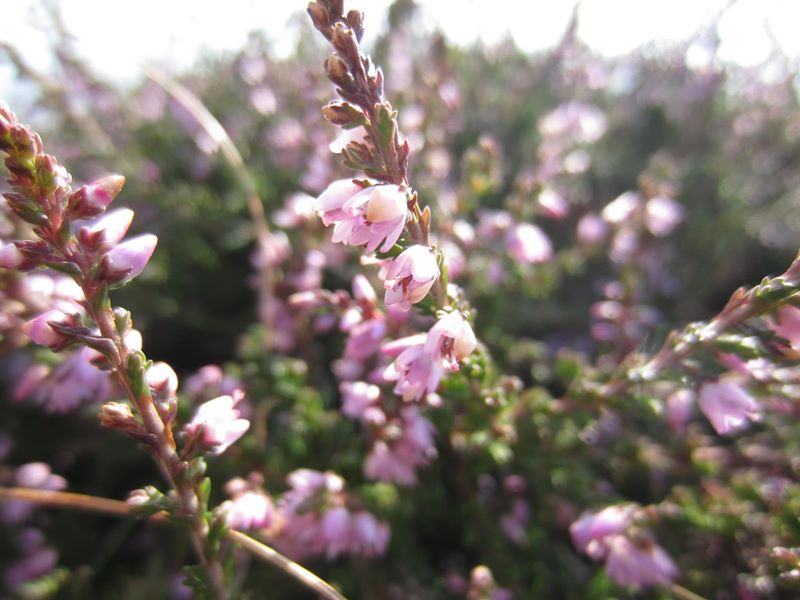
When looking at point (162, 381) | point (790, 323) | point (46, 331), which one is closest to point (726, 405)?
point (790, 323)

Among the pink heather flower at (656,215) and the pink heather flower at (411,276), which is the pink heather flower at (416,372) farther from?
the pink heather flower at (656,215)

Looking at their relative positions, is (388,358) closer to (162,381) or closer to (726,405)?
(162,381)

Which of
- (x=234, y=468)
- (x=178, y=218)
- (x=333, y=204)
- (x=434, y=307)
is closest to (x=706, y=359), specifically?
(x=434, y=307)

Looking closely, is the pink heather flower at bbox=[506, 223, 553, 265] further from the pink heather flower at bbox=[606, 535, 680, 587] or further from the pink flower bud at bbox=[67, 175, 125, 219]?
the pink flower bud at bbox=[67, 175, 125, 219]

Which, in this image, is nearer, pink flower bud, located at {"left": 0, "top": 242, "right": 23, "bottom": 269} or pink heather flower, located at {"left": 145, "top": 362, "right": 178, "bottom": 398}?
pink flower bud, located at {"left": 0, "top": 242, "right": 23, "bottom": 269}

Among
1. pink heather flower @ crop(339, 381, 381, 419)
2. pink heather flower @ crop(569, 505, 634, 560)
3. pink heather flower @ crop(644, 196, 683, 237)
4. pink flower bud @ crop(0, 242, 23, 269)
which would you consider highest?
pink heather flower @ crop(644, 196, 683, 237)

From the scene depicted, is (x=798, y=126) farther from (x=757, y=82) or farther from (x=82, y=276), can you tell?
(x=82, y=276)

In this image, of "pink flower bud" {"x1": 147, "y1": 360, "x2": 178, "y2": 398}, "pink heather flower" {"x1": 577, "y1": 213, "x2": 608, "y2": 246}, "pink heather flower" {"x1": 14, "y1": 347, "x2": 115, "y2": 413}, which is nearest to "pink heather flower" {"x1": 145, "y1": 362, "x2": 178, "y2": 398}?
"pink flower bud" {"x1": 147, "y1": 360, "x2": 178, "y2": 398}
